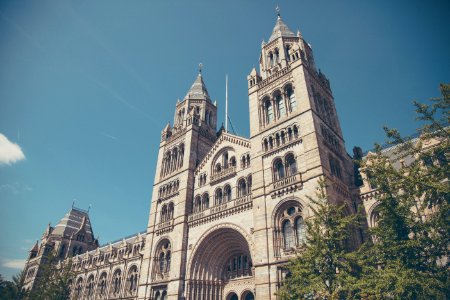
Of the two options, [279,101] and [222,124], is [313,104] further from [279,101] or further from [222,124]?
[222,124]

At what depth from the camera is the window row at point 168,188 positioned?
37344mm

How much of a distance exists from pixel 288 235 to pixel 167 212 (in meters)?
17.7

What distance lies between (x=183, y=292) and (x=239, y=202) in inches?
405

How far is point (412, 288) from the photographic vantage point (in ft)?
48.3

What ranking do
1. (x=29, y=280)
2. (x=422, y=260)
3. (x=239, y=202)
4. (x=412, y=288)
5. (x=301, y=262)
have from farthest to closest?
1. (x=29, y=280)
2. (x=239, y=202)
3. (x=301, y=262)
4. (x=422, y=260)
5. (x=412, y=288)

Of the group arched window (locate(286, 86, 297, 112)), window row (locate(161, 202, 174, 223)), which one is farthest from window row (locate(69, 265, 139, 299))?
arched window (locate(286, 86, 297, 112))

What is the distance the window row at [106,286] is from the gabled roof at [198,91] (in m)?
27.3

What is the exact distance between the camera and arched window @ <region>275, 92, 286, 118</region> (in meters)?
30.1

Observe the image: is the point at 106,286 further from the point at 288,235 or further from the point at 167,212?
the point at 288,235

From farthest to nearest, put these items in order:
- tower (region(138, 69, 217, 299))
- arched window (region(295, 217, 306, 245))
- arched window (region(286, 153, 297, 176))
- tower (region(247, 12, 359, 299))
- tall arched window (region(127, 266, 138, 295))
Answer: tall arched window (region(127, 266, 138, 295)) → tower (region(138, 69, 217, 299)) → arched window (region(286, 153, 297, 176)) → tower (region(247, 12, 359, 299)) → arched window (region(295, 217, 306, 245))

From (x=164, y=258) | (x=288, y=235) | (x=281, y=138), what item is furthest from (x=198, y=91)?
(x=288, y=235)

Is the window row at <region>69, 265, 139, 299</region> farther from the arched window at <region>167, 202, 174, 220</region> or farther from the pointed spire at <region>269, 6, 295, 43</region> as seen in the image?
the pointed spire at <region>269, 6, 295, 43</region>

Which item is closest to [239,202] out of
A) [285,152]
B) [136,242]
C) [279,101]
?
[285,152]

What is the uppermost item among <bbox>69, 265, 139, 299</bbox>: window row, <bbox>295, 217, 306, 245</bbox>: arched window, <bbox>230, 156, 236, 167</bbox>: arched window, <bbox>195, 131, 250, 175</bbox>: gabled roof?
<bbox>195, 131, 250, 175</bbox>: gabled roof
